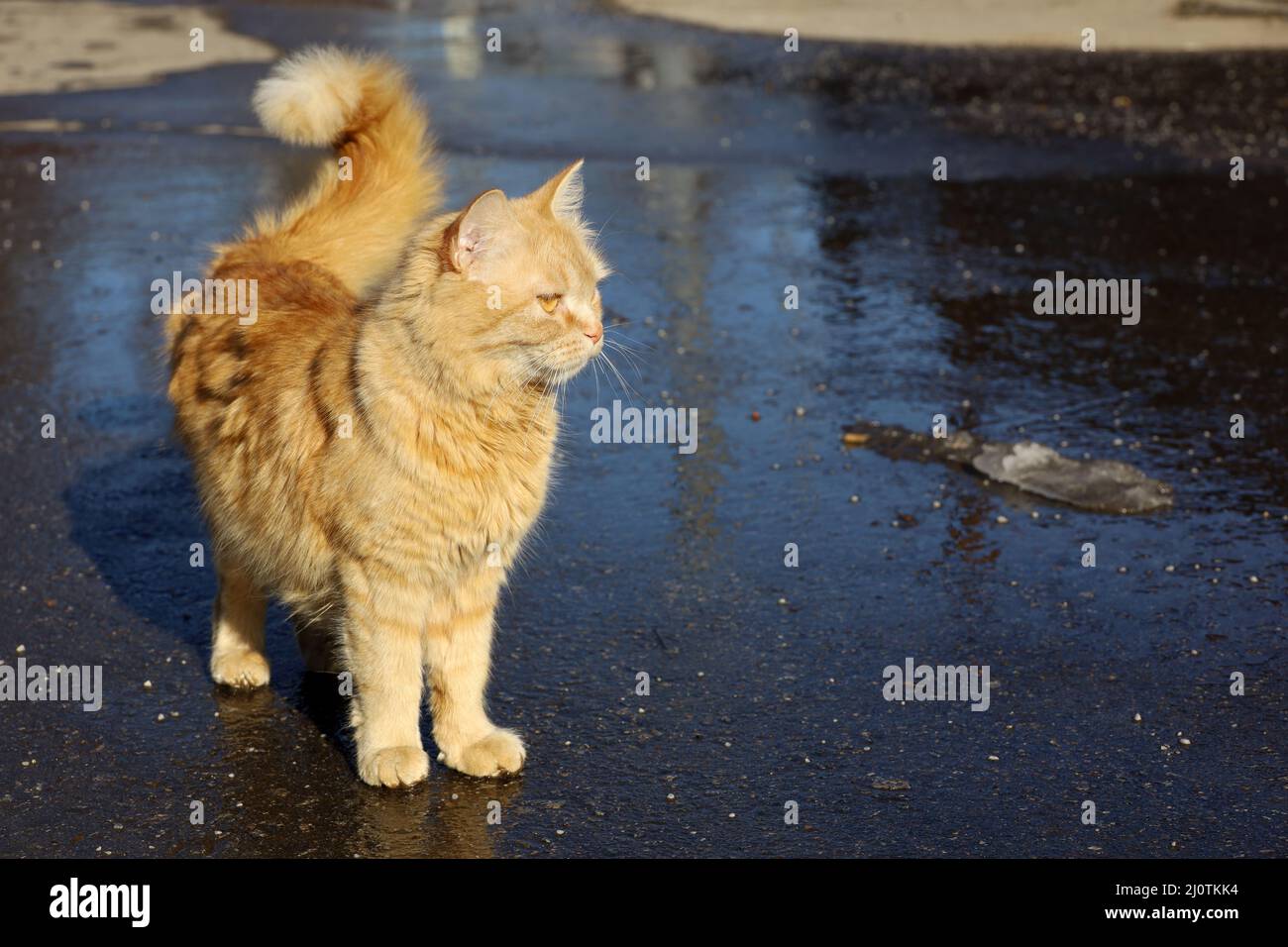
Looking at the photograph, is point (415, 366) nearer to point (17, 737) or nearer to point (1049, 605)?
point (17, 737)

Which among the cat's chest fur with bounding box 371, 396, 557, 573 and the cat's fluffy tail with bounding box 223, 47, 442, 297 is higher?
the cat's fluffy tail with bounding box 223, 47, 442, 297

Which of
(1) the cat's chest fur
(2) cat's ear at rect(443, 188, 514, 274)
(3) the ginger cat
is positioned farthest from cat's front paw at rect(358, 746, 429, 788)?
(2) cat's ear at rect(443, 188, 514, 274)

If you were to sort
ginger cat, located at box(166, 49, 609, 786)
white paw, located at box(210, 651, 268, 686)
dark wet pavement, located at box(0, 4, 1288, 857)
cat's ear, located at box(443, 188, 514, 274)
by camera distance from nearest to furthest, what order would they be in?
cat's ear, located at box(443, 188, 514, 274)
ginger cat, located at box(166, 49, 609, 786)
dark wet pavement, located at box(0, 4, 1288, 857)
white paw, located at box(210, 651, 268, 686)

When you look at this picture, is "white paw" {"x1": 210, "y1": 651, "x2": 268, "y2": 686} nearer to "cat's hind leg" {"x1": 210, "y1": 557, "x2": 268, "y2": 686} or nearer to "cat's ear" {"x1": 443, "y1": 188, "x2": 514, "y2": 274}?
"cat's hind leg" {"x1": 210, "y1": 557, "x2": 268, "y2": 686}

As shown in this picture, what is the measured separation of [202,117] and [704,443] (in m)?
7.46

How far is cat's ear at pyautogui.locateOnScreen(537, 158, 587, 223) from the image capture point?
3.85 metres

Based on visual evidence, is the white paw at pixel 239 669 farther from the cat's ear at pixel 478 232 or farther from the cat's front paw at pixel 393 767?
the cat's ear at pixel 478 232

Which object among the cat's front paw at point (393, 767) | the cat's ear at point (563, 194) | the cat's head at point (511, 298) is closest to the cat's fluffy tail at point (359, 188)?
the cat's ear at point (563, 194)

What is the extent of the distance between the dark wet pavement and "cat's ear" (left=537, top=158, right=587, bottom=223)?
113cm

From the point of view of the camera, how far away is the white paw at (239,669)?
172 inches

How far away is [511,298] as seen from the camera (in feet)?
11.8

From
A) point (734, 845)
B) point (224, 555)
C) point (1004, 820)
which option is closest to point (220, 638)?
point (224, 555)

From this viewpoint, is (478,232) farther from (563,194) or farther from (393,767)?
(393,767)

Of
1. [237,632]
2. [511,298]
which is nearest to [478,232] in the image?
[511,298]
